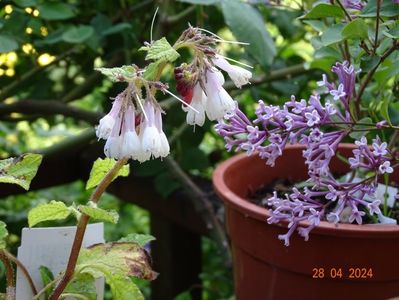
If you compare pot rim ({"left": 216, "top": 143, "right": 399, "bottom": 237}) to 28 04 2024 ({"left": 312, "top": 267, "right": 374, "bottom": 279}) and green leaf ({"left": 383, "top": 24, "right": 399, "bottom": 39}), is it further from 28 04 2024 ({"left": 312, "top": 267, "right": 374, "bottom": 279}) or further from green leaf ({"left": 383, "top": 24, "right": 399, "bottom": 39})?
green leaf ({"left": 383, "top": 24, "right": 399, "bottom": 39})

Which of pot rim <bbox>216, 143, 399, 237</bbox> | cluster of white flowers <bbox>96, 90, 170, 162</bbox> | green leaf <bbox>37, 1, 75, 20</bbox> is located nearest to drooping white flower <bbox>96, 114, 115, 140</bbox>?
cluster of white flowers <bbox>96, 90, 170, 162</bbox>

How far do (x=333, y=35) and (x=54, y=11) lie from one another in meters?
0.46

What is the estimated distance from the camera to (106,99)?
1229 mm

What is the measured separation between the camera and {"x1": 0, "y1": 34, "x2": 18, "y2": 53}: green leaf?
880 millimetres

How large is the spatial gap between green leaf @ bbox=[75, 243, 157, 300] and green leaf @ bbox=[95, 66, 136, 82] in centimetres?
17

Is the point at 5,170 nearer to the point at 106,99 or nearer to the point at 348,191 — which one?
the point at 348,191

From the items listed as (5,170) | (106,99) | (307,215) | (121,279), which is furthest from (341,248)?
→ (106,99)

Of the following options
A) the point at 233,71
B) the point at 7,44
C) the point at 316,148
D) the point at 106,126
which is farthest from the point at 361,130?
the point at 7,44

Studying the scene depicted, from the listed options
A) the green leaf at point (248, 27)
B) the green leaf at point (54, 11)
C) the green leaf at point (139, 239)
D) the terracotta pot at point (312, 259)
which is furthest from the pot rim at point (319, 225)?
the green leaf at point (54, 11)

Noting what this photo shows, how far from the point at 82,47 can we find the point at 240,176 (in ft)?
1.43

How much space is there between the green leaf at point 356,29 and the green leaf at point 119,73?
0.24 meters

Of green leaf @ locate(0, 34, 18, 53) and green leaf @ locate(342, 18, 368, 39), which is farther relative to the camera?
green leaf @ locate(0, 34, 18, 53)

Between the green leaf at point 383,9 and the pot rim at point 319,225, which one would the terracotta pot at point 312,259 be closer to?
the pot rim at point 319,225

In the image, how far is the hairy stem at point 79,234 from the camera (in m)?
0.58
